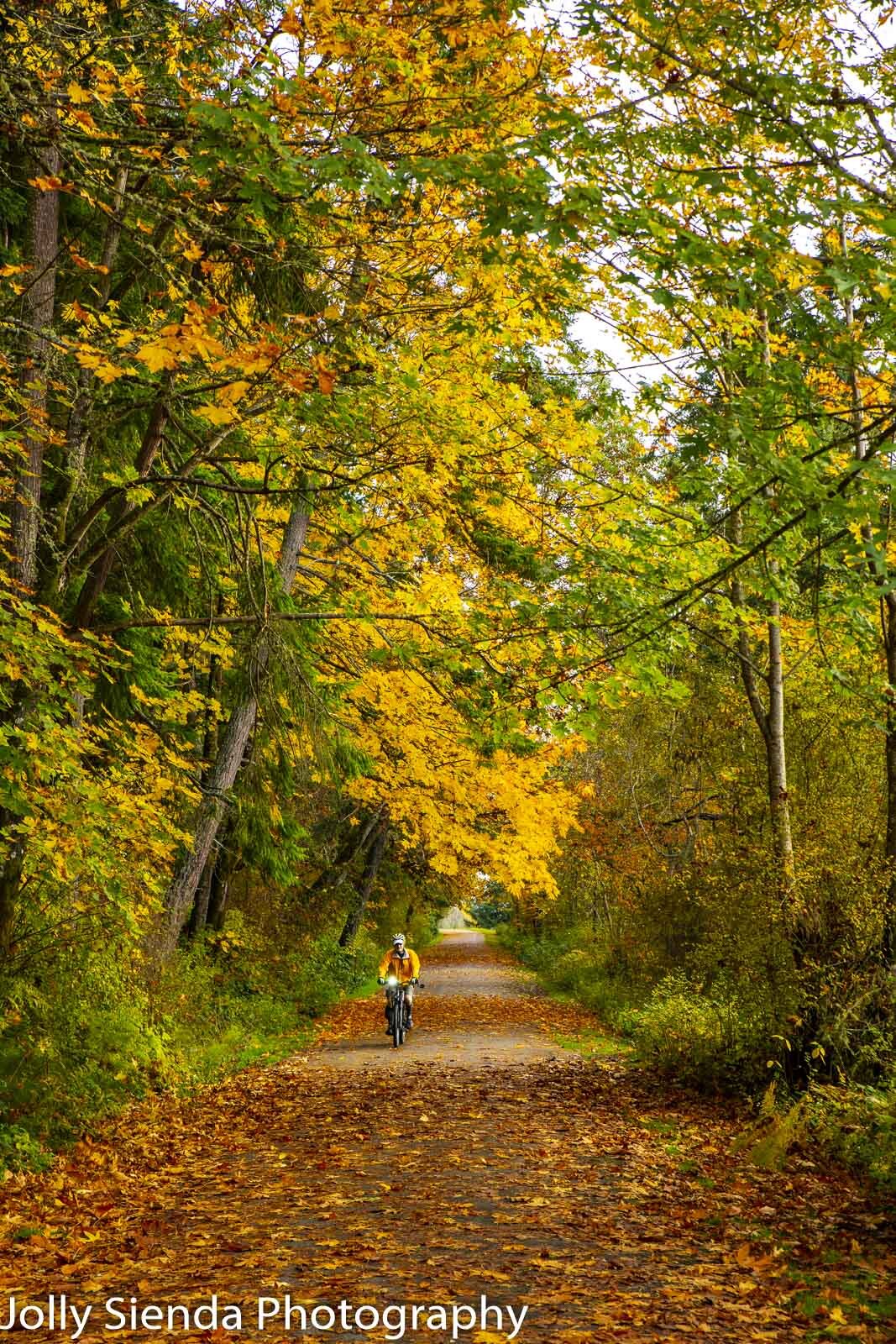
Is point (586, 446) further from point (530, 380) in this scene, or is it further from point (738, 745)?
point (738, 745)

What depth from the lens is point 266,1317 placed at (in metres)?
4.69

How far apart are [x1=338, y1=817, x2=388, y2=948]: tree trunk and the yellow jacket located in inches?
337

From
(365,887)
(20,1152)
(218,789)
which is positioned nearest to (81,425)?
(218,789)

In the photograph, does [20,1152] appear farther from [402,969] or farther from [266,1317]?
[402,969]

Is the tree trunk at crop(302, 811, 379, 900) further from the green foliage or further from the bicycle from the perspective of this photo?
the green foliage

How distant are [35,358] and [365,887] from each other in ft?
60.8

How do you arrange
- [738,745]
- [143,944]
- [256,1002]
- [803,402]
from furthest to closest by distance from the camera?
[256,1002]
[738,745]
[143,944]
[803,402]

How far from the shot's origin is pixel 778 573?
26.6 ft

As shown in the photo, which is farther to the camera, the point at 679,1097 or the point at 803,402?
the point at 679,1097

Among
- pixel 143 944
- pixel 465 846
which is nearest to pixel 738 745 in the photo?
pixel 465 846

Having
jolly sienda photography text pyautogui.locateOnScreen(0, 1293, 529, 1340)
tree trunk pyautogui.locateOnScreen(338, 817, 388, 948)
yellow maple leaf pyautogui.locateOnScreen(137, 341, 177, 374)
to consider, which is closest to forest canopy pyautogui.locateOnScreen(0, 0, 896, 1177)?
yellow maple leaf pyautogui.locateOnScreen(137, 341, 177, 374)

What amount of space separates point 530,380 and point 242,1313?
844cm

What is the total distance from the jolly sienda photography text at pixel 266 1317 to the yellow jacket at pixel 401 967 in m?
10.7

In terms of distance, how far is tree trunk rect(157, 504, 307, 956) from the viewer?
12.6 metres
